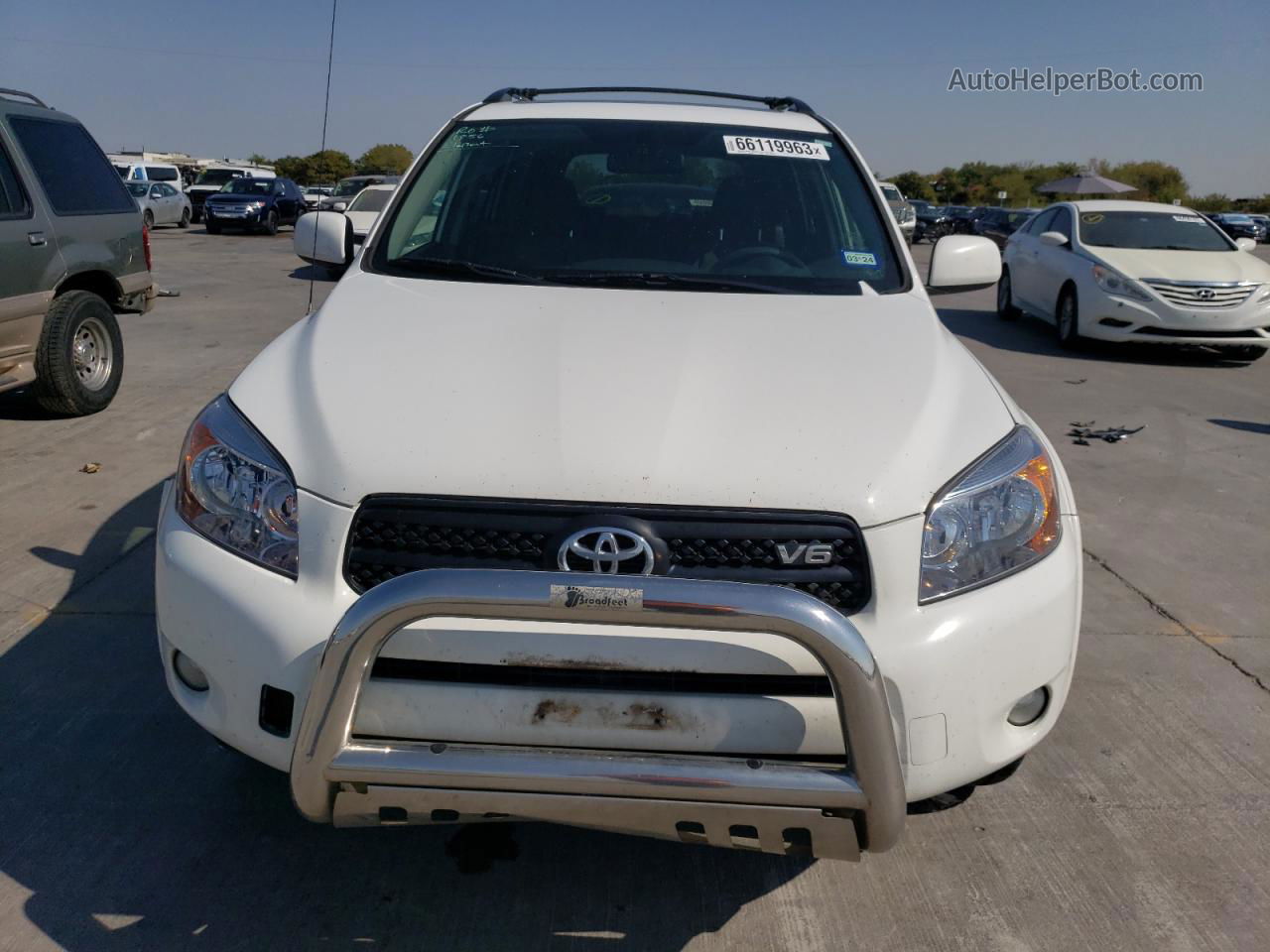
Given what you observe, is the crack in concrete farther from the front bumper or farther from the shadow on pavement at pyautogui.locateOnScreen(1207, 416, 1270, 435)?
the front bumper

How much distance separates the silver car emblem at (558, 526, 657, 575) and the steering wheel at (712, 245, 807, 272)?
1.47 metres

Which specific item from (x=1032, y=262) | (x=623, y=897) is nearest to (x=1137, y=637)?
(x=623, y=897)

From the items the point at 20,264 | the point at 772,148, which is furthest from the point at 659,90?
the point at 20,264

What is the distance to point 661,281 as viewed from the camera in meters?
3.23

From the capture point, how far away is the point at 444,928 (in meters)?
2.44

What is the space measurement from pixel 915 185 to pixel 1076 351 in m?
78.3

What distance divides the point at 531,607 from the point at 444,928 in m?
0.98

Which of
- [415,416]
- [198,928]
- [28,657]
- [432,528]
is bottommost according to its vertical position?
[28,657]

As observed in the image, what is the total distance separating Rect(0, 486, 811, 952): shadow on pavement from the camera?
7.95 feet

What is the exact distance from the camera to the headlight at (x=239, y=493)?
7.36 feet

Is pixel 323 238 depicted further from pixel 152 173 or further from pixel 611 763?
pixel 152 173

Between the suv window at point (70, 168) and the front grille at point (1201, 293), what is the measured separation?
8.71 metres

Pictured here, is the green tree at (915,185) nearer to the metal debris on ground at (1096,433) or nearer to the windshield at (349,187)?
the windshield at (349,187)

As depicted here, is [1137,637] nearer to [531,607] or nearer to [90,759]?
[531,607]
